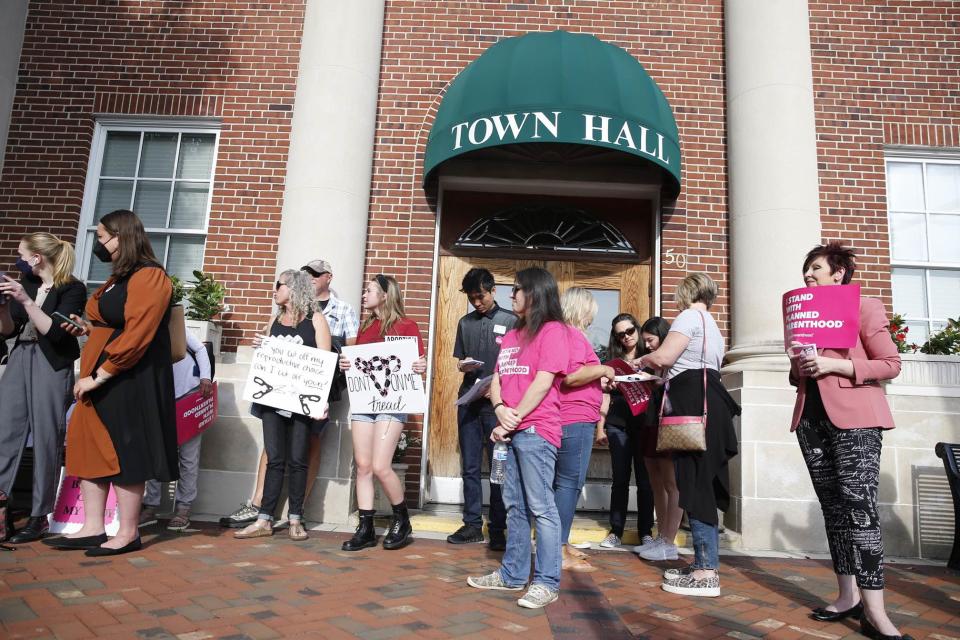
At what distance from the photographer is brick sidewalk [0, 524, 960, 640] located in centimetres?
290

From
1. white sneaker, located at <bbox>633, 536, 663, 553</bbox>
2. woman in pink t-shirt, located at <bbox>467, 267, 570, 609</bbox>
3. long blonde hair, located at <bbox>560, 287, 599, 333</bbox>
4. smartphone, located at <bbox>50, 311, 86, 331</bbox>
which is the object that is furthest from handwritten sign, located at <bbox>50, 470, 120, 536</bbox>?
white sneaker, located at <bbox>633, 536, 663, 553</bbox>

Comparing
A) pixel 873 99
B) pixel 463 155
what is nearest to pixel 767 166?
pixel 873 99

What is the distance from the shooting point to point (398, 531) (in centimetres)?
470

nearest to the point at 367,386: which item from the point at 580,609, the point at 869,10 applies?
the point at 580,609

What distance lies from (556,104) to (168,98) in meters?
4.64

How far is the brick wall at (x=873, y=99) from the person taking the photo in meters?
7.09

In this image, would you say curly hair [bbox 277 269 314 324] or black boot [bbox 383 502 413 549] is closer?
black boot [bbox 383 502 413 549]

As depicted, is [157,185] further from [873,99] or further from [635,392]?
[873,99]

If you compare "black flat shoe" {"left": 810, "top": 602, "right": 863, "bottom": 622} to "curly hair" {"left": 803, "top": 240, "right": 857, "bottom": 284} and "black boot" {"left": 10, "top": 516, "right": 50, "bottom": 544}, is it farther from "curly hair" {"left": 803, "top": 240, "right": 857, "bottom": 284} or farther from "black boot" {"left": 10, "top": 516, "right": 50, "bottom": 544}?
"black boot" {"left": 10, "top": 516, "right": 50, "bottom": 544}

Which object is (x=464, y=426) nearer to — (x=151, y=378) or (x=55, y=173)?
(x=151, y=378)

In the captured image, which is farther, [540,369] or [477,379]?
[477,379]

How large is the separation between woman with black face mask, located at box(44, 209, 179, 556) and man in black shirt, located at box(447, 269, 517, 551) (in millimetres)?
2092

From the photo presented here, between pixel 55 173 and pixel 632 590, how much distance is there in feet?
24.8

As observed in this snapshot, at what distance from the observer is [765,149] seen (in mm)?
6738
